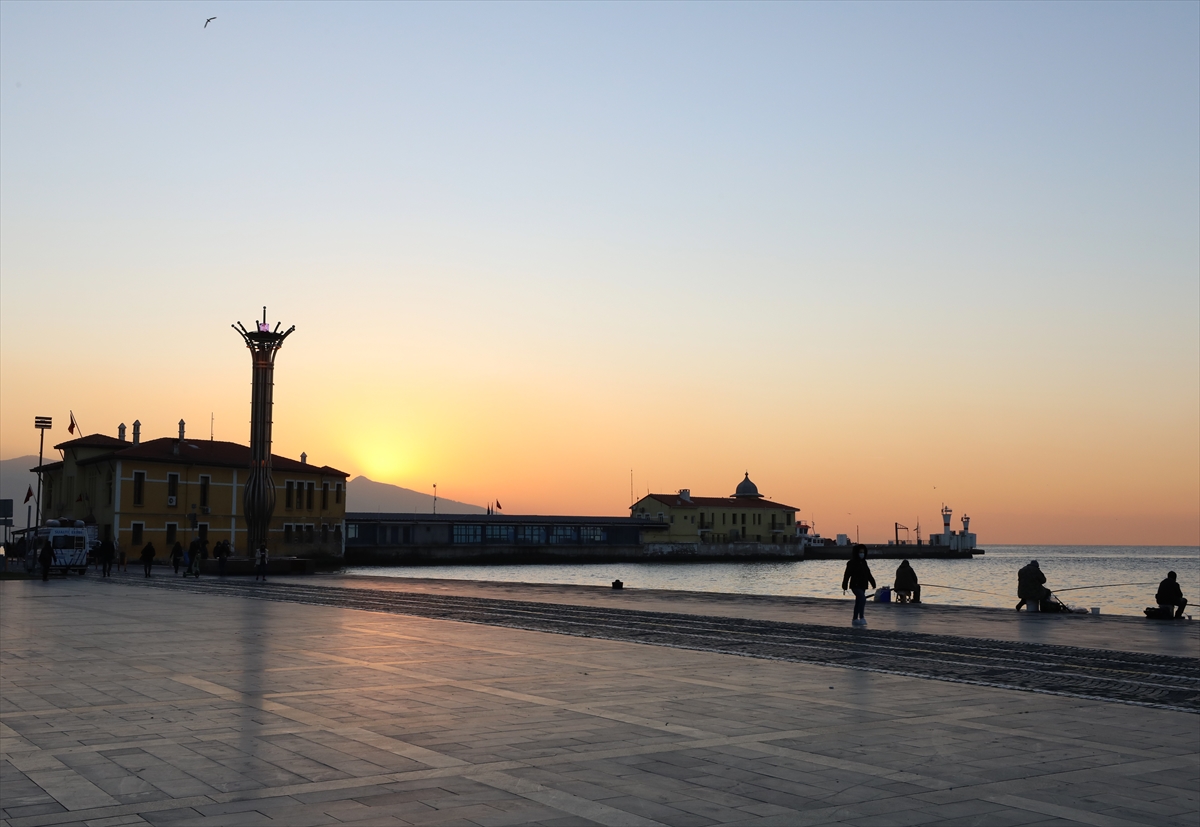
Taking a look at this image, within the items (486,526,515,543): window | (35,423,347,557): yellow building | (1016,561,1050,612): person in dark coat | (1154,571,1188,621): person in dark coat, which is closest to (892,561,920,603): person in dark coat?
(1016,561,1050,612): person in dark coat

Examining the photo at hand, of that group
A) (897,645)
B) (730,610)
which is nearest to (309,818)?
(897,645)

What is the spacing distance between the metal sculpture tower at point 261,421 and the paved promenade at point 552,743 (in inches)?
2097

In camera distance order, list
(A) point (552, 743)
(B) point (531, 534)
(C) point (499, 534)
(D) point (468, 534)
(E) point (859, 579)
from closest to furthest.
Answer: (A) point (552, 743), (E) point (859, 579), (D) point (468, 534), (C) point (499, 534), (B) point (531, 534)

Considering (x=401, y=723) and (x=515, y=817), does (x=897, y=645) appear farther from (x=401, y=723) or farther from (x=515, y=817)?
(x=515, y=817)

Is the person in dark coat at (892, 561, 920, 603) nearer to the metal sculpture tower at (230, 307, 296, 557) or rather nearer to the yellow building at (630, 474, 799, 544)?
the metal sculpture tower at (230, 307, 296, 557)

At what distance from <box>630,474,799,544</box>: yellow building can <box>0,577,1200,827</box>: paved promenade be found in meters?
138

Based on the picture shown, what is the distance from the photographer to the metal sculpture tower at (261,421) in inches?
2670

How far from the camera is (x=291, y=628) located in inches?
826

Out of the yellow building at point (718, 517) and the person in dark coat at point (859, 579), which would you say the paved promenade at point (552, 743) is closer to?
the person in dark coat at point (859, 579)

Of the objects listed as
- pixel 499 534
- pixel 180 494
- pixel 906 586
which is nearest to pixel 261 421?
pixel 180 494

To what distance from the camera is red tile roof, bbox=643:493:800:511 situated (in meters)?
156

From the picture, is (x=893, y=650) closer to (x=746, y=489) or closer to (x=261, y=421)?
(x=261, y=421)

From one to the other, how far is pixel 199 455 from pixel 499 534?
58.1m

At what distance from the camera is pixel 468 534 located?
442ft
